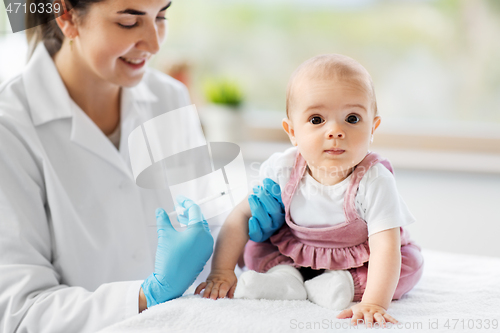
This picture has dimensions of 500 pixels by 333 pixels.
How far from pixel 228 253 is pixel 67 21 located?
2.12 feet

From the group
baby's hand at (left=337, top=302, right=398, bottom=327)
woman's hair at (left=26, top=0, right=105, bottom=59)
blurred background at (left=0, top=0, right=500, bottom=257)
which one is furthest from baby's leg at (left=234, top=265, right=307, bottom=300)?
blurred background at (left=0, top=0, right=500, bottom=257)

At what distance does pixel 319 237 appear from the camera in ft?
2.86

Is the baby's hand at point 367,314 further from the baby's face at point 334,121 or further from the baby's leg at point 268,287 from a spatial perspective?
the baby's face at point 334,121

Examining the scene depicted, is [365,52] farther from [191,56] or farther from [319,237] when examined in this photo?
[319,237]

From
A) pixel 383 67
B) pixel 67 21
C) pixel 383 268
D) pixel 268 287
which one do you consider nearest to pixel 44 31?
pixel 67 21

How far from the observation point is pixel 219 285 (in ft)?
2.85

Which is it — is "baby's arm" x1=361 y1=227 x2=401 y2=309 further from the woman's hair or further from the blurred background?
the blurred background

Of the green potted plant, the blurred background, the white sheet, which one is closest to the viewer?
the white sheet

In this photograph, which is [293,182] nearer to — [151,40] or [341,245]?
[341,245]

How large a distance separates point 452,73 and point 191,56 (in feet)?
4.45

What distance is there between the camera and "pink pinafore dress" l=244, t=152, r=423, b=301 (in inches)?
33.5

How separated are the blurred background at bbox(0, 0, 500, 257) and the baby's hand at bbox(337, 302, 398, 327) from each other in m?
1.27

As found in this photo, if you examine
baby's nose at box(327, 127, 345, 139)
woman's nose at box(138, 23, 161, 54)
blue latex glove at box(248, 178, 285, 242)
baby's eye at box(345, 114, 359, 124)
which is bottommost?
blue latex glove at box(248, 178, 285, 242)

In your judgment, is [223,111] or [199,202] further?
[223,111]
